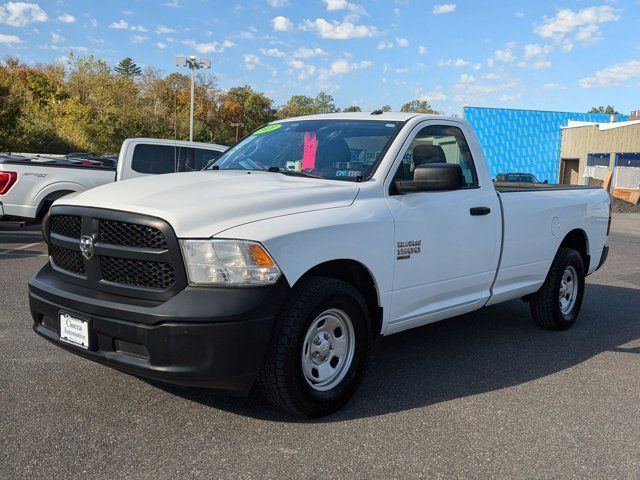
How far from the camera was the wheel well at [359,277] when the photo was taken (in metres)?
3.83

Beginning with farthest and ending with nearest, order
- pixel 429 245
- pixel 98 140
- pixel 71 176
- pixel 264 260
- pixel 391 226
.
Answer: pixel 98 140 → pixel 71 176 → pixel 429 245 → pixel 391 226 → pixel 264 260

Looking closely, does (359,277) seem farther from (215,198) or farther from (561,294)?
(561,294)

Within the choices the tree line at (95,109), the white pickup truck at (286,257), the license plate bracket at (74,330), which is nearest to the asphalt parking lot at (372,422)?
the white pickup truck at (286,257)

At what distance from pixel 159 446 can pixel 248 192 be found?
4.95 feet

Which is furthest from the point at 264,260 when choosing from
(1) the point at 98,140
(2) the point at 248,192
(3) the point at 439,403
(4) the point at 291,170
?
(1) the point at 98,140

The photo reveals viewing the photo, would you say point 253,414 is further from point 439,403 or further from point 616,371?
point 616,371

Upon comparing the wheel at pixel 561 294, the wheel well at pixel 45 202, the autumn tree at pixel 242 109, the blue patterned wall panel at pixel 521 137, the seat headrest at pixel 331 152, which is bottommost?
the wheel at pixel 561 294

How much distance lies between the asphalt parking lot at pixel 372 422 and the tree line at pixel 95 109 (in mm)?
34939

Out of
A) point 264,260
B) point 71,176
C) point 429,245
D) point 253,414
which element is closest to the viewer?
point 264,260

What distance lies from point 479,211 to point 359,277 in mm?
1365

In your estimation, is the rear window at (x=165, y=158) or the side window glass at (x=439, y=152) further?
the rear window at (x=165, y=158)

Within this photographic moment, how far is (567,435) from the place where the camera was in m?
3.69

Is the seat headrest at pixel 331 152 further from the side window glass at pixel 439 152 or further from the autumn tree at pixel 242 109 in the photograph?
the autumn tree at pixel 242 109

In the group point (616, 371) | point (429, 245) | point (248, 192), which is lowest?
point (616, 371)
